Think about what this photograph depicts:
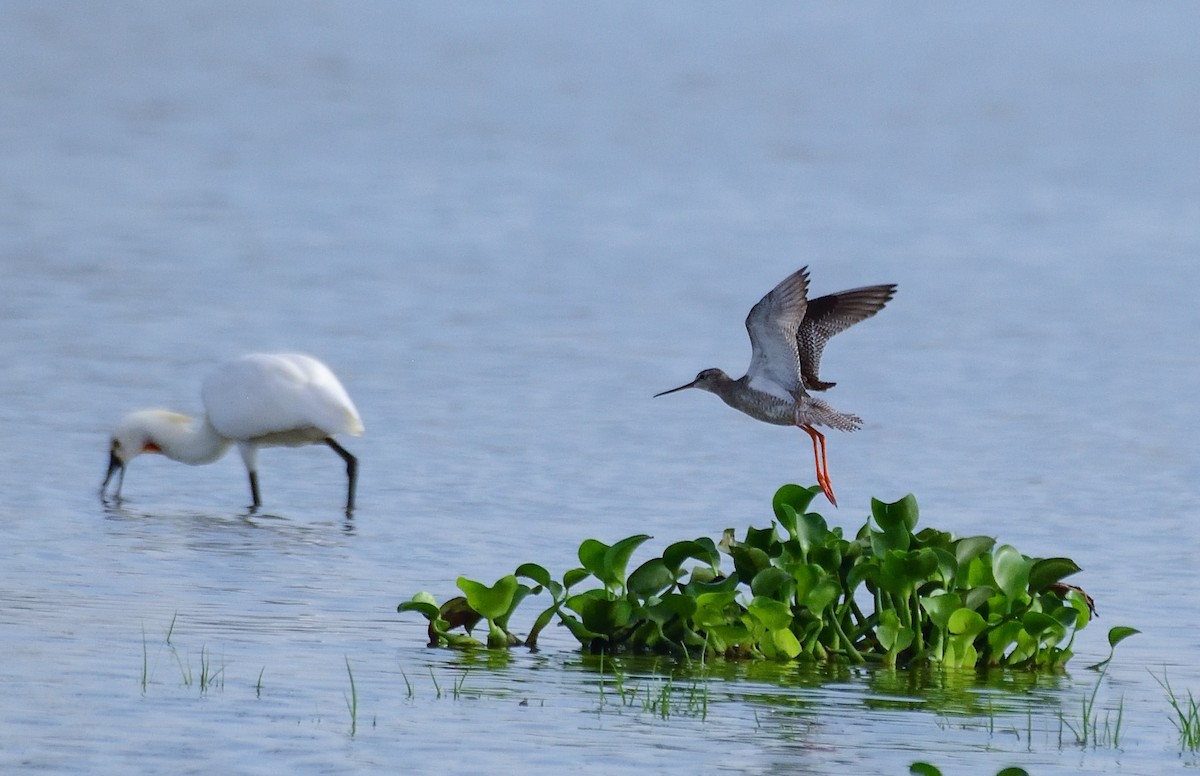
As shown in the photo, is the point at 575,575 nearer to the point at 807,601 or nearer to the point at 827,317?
the point at 807,601

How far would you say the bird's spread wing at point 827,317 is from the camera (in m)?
8.48

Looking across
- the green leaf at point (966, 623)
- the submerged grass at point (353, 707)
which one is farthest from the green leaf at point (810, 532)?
the submerged grass at point (353, 707)

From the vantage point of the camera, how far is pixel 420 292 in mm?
18766

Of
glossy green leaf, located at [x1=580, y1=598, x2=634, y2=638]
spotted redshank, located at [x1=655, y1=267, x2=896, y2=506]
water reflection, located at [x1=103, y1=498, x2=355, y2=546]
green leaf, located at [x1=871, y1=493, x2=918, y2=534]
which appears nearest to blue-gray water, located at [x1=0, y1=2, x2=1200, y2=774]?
water reflection, located at [x1=103, y1=498, x2=355, y2=546]

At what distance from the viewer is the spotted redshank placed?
27.2 ft

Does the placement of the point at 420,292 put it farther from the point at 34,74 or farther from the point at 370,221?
the point at 34,74

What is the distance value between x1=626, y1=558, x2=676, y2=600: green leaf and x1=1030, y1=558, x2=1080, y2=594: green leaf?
1.19 m

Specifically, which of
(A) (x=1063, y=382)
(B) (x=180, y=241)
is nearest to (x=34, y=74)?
(B) (x=180, y=241)

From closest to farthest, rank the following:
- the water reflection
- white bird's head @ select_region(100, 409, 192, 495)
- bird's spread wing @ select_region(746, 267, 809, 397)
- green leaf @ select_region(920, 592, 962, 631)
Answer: green leaf @ select_region(920, 592, 962, 631), bird's spread wing @ select_region(746, 267, 809, 397), the water reflection, white bird's head @ select_region(100, 409, 192, 495)

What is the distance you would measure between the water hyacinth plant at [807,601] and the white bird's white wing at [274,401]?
13.9ft

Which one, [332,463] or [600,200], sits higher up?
[600,200]

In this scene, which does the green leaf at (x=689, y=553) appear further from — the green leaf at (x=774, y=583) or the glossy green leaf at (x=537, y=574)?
the glossy green leaf at (x=537, y=574)

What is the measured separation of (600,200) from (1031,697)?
18312 millimetres

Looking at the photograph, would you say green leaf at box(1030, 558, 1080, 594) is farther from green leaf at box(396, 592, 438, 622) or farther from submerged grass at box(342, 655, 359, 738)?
submerged grass at box(342, 655, 359, 738)
